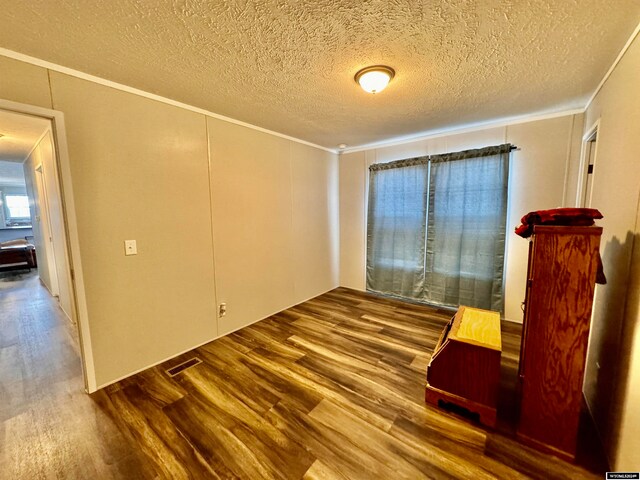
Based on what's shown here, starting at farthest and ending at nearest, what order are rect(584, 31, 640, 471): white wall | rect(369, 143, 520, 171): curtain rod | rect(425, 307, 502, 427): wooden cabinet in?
rect(369, 143, 520, 171): curtain rod, rect(425, 307, 502, 427): wooden cabinet, rect(584, 31, 640, 471): white wall

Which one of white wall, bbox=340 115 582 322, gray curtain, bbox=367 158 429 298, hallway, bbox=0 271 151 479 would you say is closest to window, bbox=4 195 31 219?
hallway, bbox=0 271 151 479

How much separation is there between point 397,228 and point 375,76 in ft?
7.68

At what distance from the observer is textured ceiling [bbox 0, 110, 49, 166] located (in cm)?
233

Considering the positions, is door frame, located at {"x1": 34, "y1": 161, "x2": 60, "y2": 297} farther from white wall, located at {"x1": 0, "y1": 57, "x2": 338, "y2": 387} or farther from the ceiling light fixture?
the ceiling light fixture

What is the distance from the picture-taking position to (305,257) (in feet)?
12.8

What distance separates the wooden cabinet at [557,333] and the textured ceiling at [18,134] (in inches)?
139

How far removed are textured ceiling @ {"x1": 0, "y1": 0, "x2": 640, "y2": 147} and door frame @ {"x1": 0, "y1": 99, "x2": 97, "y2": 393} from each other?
0.36 metres

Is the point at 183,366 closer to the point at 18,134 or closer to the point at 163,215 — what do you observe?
the point at 163,215

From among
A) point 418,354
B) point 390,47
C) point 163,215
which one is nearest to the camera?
point 390,47


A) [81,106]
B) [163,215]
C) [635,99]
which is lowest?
[163,215]

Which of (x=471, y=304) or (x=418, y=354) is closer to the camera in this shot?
(x=418, y=354)

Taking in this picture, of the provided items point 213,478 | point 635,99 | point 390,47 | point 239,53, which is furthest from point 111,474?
point 635,99

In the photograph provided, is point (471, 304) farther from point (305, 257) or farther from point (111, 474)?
point (111, 474)

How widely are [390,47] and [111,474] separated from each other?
2.97 m
